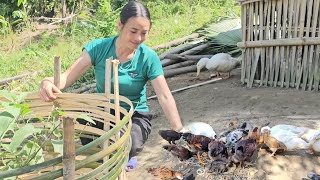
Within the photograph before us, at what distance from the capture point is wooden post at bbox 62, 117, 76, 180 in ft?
3.87

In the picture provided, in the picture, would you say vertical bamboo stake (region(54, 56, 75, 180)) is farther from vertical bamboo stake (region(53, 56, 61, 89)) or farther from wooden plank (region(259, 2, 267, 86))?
wooden plank (region(259, 2, 267, 86))

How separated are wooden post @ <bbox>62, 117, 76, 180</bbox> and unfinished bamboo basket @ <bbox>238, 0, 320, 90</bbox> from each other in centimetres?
406

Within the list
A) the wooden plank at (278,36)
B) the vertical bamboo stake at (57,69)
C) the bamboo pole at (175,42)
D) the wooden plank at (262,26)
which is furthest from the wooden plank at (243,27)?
the vertical bamboo stake at (57,69)

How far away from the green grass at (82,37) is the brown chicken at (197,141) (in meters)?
3.86

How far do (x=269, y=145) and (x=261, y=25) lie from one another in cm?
279

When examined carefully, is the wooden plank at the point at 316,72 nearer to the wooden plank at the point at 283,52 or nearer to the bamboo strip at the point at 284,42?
the bamboo strip at the point at 284,42

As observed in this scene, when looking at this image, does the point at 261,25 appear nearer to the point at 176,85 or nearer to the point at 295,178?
the point at 176,85

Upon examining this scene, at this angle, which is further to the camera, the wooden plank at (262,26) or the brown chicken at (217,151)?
the wooden plank at (262,26)

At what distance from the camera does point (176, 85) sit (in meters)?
6.03

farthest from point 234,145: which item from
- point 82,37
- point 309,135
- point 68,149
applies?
point 82,37

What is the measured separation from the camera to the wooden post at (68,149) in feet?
3.87

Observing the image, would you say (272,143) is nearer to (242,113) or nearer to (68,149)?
(242,113)

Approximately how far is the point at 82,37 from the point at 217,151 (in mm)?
7041

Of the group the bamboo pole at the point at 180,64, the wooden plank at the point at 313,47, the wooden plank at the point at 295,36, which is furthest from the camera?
the bamboo pole at the point at 180,64
